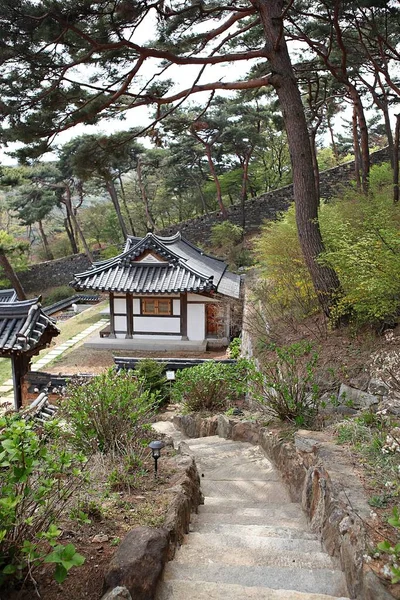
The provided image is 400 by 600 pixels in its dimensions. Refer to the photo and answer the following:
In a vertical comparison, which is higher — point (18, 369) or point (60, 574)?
point (60, 574)

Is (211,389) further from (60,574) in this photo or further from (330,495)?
(60,574)

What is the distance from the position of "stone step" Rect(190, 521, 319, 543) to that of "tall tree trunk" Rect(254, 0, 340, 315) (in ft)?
13.3

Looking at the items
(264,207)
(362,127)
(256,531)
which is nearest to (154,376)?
(256,531)

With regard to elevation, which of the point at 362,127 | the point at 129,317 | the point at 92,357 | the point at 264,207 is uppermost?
the point at 362,127

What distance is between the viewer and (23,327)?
8.51 meters

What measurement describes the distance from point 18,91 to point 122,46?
1.79m

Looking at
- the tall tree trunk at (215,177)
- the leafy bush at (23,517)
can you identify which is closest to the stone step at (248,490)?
the leafy bush at (23,517)

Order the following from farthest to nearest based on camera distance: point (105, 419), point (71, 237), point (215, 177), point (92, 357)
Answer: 1. point (71, 237)
2. point (215, 177)
3. point (92, 357)
4. point (105, 419)

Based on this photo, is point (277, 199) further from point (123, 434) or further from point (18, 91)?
point (123, 434)

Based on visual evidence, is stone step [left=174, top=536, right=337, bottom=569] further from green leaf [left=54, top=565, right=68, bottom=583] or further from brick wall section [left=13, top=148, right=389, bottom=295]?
brick wall section [left=13, top=148, right=389, bottom=295]

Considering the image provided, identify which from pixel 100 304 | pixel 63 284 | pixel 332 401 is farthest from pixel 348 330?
pixel 63 284

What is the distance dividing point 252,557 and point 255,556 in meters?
0.02

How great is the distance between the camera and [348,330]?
21.5ft

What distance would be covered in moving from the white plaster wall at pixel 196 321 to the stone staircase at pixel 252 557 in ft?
38.6
